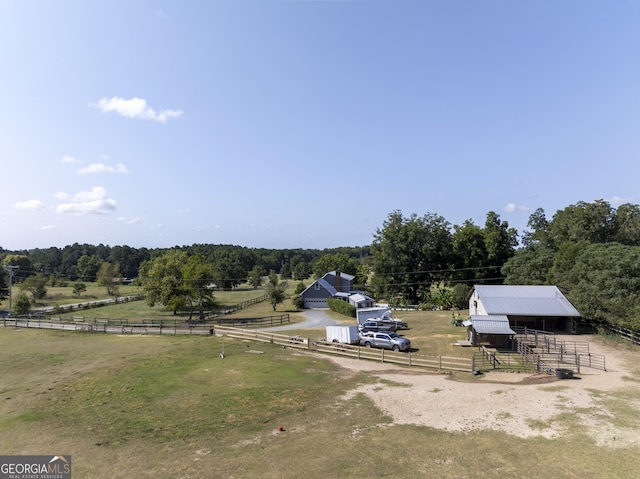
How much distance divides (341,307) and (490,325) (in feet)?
91.8

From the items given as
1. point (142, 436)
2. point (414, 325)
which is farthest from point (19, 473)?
point (414, 325)

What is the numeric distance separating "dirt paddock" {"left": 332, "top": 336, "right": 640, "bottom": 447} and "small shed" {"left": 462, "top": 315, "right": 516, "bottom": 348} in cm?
787

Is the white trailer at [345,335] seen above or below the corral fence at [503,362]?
above

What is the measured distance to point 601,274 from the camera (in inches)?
1524

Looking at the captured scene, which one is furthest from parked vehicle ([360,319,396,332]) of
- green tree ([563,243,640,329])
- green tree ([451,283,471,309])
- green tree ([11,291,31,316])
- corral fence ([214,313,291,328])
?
green tree ([11,291,31,316])

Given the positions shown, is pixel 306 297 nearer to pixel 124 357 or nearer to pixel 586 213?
pixel 124 357

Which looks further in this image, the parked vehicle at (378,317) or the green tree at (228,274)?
the green tree at (228,274)

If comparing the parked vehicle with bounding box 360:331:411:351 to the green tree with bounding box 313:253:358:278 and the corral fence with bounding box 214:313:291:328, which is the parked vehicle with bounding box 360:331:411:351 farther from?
the green tree with bounding box 313:253:358:278

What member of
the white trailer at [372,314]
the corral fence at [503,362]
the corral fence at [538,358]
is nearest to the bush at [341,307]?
the white trailer at [372,314]

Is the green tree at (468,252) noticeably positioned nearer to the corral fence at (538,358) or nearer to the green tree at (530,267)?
the green tree at (530,267)

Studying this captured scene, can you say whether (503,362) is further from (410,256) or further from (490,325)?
(410,256)

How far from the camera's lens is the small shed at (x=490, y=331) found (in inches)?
1278

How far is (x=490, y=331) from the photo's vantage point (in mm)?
32406

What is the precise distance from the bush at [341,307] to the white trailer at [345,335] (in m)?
20.9
